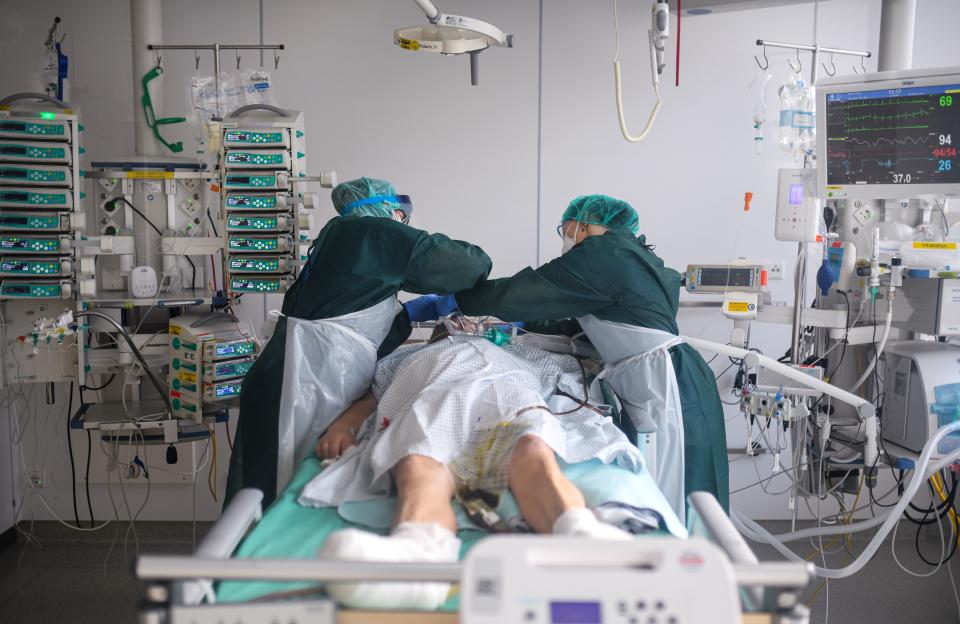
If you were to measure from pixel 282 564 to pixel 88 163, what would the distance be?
3150 mm

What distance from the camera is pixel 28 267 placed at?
314 cm

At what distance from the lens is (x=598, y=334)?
2629mm

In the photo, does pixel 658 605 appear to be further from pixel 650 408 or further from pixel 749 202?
pixel 749 202

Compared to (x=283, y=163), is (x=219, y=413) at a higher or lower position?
lower

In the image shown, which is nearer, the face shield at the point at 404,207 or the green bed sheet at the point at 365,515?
the green bed sheet at the point at 365,515

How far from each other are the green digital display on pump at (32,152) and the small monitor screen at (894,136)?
2.88m

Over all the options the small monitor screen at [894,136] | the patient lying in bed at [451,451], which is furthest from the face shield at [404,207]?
the small monitor screen at [894,136]

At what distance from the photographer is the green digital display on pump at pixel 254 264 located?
10.3 feet

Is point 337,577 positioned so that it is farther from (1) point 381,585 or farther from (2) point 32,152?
(2) point 32,152

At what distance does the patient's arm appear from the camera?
2264 mm

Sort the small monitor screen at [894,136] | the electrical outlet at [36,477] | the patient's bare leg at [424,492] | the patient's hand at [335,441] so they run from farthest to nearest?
the electrical outlet at [36,477]
the small monitor screen at [894,136]
the patient's hand at [335,441]
the patient's bare leg at [424,492]

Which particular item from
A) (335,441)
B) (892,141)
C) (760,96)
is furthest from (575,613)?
(760,96)

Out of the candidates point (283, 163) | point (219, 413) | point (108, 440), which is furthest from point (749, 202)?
point (108, 440)

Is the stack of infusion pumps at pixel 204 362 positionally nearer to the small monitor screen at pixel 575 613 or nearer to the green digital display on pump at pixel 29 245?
the green digital display on pump at pixel 29 245
